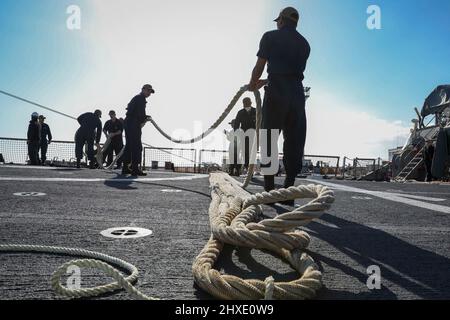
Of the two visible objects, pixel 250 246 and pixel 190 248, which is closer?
pixel 250 246

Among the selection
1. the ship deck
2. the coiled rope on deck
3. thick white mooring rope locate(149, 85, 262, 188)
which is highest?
thick white mooring rope locate(149, 85, 262, 188)

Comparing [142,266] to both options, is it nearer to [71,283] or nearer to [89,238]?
[71,283]

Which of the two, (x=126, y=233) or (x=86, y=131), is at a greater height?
(x=86, y=131)

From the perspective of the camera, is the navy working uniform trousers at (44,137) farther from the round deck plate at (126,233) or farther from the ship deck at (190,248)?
the round deck plate at (126,233)

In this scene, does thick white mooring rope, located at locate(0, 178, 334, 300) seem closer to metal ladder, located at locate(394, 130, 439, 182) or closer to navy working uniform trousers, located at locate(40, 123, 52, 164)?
A: navy working uniform trousers, located at locate(40, 123, 52, 164)

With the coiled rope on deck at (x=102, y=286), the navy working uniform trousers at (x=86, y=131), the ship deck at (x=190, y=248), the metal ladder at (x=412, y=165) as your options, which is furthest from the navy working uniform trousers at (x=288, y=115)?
the metal ladder at (x=412, y=165)

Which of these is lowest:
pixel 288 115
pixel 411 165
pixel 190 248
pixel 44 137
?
pixel 190 248

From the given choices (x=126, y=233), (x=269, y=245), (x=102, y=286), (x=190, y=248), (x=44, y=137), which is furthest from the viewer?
(x=44, y=137)

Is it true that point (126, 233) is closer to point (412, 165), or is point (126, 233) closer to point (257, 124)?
point (257, 124)

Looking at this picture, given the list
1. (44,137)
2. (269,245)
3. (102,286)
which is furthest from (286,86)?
(44,137)

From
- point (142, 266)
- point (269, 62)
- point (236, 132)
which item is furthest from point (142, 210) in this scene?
point (236, 132)

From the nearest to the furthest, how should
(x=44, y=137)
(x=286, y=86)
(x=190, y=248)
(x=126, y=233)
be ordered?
1. (x=190, y=248)
2. (x=126, y=233)
3. (x=286, y=86)
4. (x=44, y=137)

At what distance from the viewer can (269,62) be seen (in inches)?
154

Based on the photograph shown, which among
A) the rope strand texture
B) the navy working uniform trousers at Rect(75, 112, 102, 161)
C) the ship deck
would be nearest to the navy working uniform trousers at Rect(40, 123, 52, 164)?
the navy working uniform trousers at Rect(75, 112, 102, 161)
